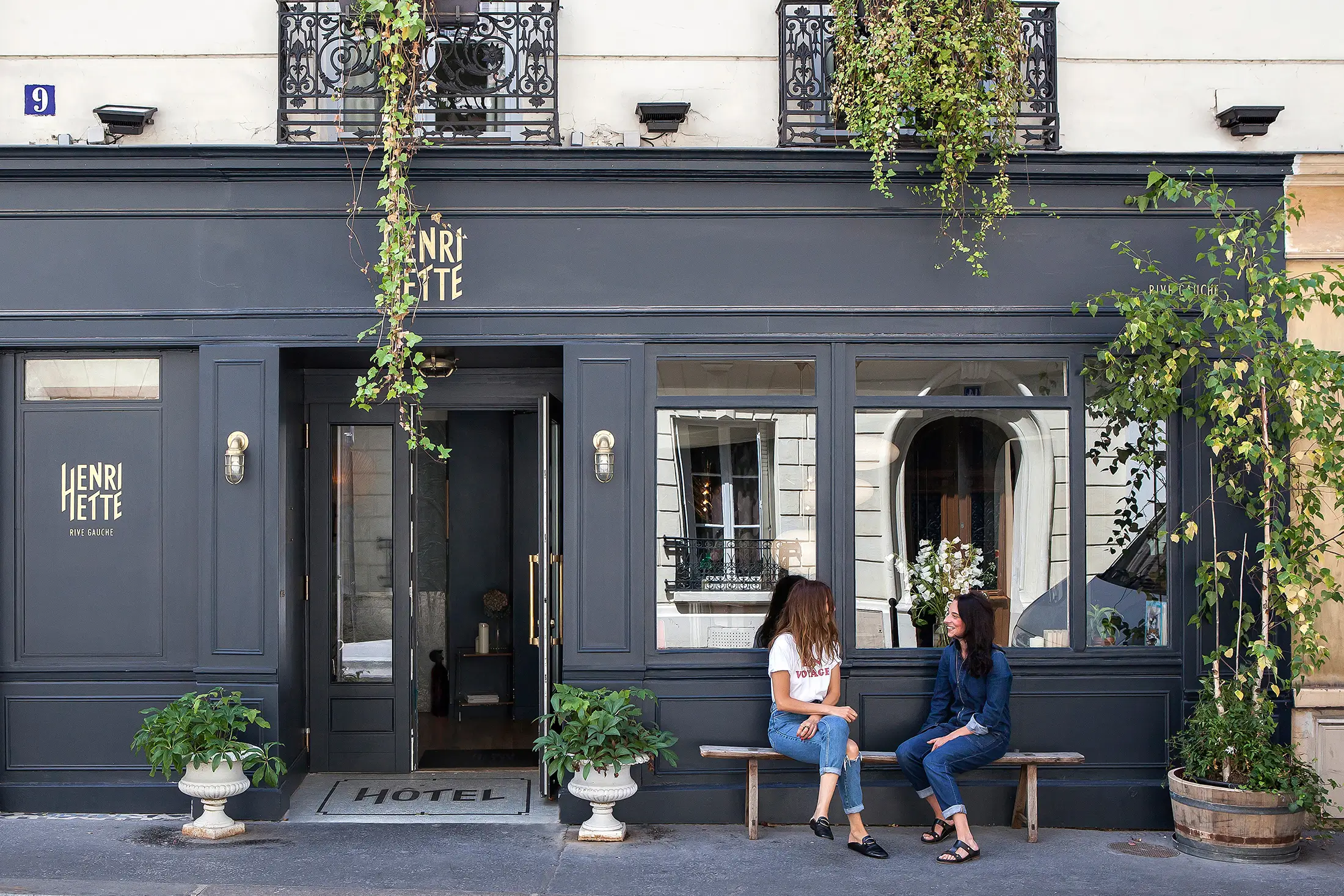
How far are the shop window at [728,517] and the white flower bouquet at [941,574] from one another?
0.65m

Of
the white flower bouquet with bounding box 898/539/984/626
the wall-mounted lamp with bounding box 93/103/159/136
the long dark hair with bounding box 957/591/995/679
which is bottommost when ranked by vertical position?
the long dark hair with bounding box 957/591/995/679

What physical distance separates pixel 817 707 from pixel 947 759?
2.47 feet

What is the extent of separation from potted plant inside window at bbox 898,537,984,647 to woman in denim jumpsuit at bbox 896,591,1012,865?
1.60ft

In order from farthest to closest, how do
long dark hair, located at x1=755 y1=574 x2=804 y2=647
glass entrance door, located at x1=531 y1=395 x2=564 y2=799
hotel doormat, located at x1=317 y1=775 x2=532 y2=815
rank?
glass entrance door, located at x1=531 y1=395 x2=564 y2=799, hotel doormat, located at x1=317 y1=775 x2=532 y2=815, long dark hair, located at x1=755 y1=574 x2=804 y2=647

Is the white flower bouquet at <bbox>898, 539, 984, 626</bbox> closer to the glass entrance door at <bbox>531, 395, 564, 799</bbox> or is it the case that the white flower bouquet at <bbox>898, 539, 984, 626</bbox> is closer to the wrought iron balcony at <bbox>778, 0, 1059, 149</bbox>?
the glass entrance door at <bbox>531, 395, 564, 799</bbox>

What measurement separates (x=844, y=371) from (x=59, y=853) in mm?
5087

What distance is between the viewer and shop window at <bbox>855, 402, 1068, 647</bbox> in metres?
7.38

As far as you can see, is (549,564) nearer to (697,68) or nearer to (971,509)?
(971,509)

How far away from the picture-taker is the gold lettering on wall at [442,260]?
721 centimetres

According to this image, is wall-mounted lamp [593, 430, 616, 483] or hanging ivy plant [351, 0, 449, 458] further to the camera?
wall-mounted lamp [593, 430, 616, 483]

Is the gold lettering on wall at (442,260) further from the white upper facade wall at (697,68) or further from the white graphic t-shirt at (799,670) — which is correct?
the white graphic t-shirt at (799,670)

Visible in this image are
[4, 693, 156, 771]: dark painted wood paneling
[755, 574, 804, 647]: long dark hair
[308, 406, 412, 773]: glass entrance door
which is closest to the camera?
[755, 574, 804, 647]: long dark hair

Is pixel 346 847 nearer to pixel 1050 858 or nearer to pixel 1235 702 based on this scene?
pixel 1050 858

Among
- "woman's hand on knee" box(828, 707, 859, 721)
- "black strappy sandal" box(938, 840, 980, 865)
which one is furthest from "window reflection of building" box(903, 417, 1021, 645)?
"black strappy sandal" box(938, 840, 980, 865)
